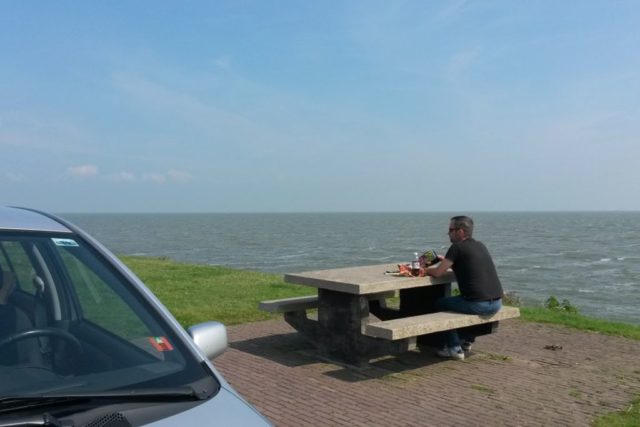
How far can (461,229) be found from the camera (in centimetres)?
721

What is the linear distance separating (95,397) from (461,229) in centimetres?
551

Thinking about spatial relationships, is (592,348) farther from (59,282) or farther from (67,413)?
(67,413)

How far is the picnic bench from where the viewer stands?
6492mm

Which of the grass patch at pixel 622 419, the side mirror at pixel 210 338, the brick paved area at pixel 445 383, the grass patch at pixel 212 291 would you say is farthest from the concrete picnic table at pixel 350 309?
the side mirror at pixel 210 338

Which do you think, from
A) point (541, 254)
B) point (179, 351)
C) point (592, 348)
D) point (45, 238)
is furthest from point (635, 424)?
point (541, 254)

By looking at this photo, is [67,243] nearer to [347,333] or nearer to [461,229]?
[347,333]

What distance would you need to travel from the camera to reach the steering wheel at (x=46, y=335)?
2.57m

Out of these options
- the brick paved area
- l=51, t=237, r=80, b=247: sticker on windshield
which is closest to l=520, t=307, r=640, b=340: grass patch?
the brick paved area

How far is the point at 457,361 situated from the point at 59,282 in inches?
196

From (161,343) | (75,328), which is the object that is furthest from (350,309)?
(161,343)

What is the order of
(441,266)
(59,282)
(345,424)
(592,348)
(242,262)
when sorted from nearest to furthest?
(59,282) → (345,424) → (441,266) → (592,348) → (242,262)

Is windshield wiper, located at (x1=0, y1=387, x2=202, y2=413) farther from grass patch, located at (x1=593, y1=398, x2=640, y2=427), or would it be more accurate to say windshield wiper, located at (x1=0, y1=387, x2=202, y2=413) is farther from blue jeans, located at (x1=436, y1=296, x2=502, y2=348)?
blue jeans, located at (x1=436, y1=296, x2=502, y2=348)

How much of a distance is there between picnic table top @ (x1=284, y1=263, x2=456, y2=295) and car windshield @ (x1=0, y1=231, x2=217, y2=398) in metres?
3.75

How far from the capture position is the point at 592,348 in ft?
26.2
